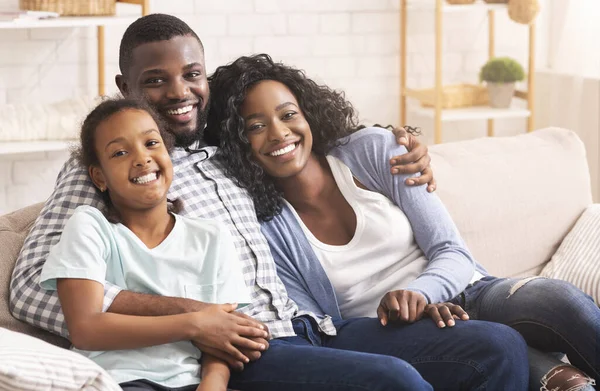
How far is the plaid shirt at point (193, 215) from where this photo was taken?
5.81ft

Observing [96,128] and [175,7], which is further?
[175,7]

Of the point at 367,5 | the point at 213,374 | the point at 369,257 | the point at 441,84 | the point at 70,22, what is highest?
the point at 367,5

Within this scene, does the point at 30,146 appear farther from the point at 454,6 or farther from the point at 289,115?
the point at 454,6

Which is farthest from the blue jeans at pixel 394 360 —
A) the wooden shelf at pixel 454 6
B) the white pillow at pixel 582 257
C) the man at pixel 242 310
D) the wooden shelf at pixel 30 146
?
the wooden shelf at pixel 454 6

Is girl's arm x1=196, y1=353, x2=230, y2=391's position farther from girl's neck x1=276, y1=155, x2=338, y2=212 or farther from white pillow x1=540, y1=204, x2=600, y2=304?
white pillow x1=540, y1=204, x2=600, y2=304

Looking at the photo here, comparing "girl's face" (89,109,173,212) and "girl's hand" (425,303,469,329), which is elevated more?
"girl's face" (89,109,173,212)

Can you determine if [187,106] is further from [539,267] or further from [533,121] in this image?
[533,121]

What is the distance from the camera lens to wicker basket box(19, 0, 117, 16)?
3352 mm

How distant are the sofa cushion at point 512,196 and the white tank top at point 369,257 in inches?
14.6

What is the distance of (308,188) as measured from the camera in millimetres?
2174

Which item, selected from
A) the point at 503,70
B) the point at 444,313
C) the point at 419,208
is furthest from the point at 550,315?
the point at 503,70

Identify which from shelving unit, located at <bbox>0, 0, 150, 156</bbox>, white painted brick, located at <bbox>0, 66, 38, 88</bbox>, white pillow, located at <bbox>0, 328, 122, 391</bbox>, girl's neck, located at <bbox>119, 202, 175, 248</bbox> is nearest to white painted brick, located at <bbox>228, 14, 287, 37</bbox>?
shelving unit, located at <bbox>0, 0, 150, 156</bbox>

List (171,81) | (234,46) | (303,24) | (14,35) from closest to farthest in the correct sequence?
(171,81)
(14,35)
(234,46)
(303,24)

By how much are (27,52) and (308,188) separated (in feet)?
6.24
